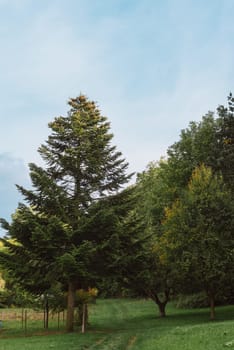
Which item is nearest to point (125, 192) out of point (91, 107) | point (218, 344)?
point (91, 107)

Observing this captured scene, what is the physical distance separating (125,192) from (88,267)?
469 cm

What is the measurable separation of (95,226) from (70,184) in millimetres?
3392

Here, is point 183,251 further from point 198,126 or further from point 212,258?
point 198,126

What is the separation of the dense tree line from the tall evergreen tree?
5cm

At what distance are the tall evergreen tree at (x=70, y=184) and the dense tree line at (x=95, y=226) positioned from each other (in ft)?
0.18

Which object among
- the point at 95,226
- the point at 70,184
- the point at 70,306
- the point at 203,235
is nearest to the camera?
the point at 95,226

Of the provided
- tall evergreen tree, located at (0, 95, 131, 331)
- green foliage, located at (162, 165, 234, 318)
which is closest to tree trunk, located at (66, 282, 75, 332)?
tall evergreen tree, located at (0, 95, 131, 331)

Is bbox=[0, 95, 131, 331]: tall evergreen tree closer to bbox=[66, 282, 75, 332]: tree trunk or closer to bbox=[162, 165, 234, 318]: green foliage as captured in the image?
bbox=[66, 282, 75, 332]: tree trunk

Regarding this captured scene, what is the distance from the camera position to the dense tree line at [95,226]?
23.6m

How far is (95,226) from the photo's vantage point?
78.5 feet

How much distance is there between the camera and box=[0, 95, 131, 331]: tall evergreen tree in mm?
23281

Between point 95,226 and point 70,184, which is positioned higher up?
point 70,184

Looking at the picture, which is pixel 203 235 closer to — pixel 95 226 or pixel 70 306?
pixel 95 226

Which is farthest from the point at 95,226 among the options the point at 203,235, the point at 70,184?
the point at 203,235
